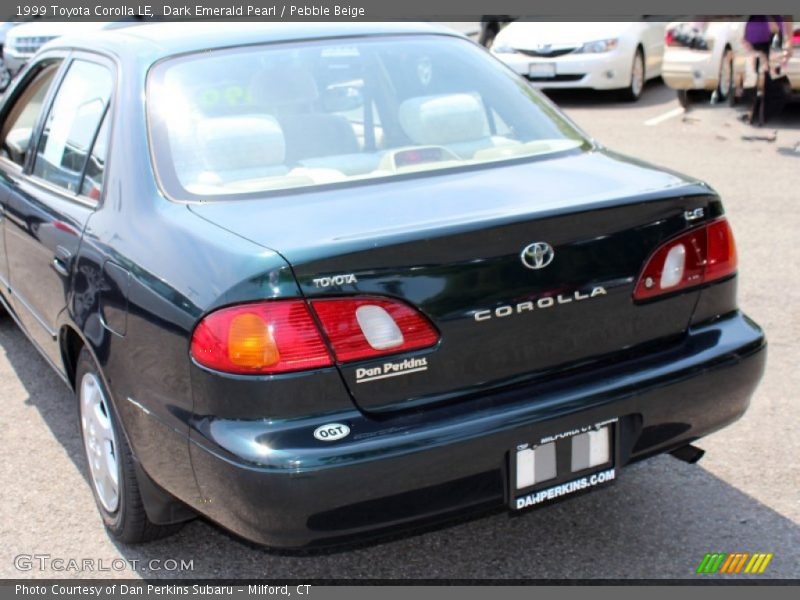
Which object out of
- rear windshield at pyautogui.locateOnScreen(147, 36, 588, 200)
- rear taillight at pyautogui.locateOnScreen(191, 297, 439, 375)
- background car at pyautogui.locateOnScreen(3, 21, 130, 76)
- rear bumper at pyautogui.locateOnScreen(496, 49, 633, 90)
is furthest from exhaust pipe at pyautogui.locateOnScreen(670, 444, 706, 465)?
background car at pyautogui.locateOnScreen(3, 21, 130, 76)

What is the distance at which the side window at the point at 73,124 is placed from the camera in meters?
3.69

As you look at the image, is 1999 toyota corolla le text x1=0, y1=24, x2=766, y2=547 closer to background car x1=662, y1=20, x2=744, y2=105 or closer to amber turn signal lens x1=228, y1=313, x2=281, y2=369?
amber turn signal lens x1=228, y1=313, x2=281, y2=369

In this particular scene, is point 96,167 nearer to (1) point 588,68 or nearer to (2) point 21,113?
(2) point 21,113

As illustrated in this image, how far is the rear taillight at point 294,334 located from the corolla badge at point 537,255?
387 millimetres

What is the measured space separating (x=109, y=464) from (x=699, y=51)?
10.0 m

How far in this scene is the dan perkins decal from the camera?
2.65 metres

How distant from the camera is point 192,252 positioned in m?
2.80

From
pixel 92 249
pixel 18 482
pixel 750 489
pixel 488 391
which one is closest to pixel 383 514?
pixel 488 391

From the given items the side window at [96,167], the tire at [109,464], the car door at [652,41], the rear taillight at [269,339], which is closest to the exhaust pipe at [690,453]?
the rear taillight at [269,339]

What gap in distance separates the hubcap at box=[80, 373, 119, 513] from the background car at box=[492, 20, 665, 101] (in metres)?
10.6

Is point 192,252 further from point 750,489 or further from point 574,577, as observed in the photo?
point 750,489

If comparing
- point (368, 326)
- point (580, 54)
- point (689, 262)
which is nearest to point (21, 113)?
point (368, 326)

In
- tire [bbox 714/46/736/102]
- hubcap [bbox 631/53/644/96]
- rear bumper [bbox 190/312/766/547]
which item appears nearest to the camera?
rear bumper [bbox 190/312/766/547]

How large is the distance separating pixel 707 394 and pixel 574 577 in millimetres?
703
